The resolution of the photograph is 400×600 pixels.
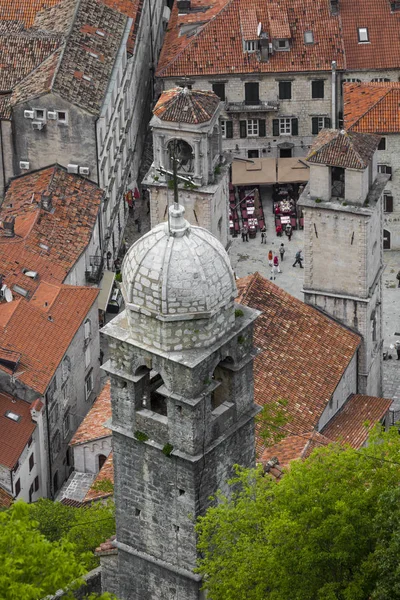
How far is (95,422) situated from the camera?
350 ft

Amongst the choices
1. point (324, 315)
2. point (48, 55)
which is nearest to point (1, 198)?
point (48, 55)

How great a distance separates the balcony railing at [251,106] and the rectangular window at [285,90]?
77cm

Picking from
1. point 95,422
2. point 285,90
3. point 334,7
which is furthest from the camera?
point 334,7

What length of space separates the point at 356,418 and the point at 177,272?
35516 millimetres

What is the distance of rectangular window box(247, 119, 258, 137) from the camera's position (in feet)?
464

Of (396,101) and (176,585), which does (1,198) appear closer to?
(396,101)

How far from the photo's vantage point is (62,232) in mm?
120500

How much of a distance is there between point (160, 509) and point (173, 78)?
67673 mm

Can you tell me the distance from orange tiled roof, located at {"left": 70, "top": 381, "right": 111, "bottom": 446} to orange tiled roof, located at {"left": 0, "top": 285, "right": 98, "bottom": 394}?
2993 mm

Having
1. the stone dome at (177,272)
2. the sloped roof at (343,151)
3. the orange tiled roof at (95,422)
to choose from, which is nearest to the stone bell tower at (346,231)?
the sloped roof at (343,151)

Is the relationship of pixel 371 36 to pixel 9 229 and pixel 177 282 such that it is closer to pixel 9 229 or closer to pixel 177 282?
pixel 9 229

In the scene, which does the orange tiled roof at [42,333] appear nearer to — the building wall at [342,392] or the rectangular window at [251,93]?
the building wall at [342,392]

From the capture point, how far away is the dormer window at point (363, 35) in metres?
142

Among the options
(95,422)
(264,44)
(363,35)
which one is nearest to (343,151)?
(95,422)
